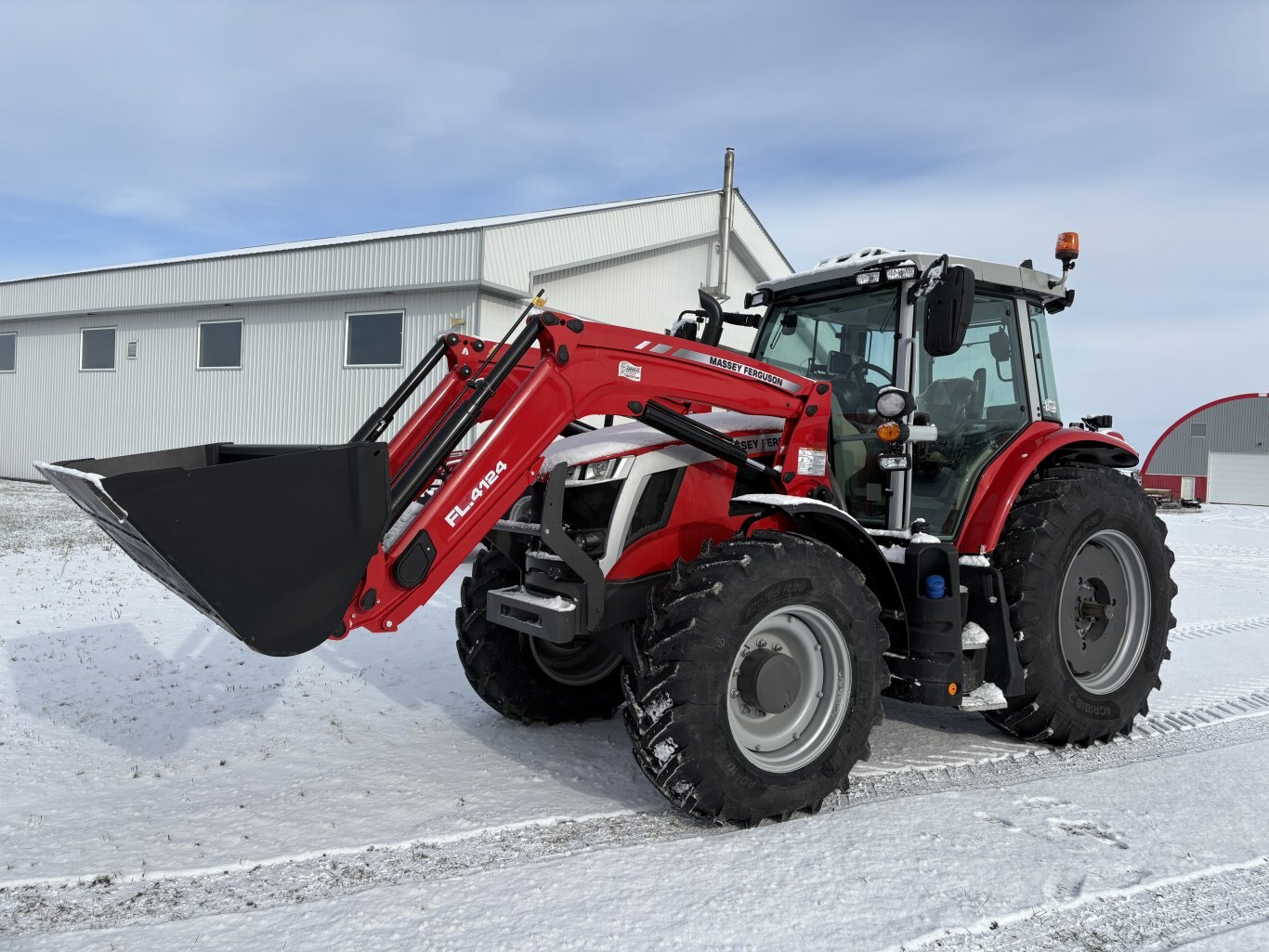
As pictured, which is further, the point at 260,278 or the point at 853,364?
the point at 260,278

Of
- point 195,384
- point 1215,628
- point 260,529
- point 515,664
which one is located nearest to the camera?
point 260,529

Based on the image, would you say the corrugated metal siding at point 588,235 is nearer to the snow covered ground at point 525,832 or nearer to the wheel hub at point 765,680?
the snow covered ground at point 525,832

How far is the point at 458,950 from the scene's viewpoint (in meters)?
2.66

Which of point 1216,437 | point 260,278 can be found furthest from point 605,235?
point 1216,437

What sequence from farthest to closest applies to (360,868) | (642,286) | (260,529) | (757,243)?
(757,243) → (642,286) → (360,868) → (260,529)

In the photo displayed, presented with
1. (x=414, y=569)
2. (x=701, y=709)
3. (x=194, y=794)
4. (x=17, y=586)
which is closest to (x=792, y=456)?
(x=701, y=709)

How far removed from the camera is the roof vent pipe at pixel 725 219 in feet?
58.3

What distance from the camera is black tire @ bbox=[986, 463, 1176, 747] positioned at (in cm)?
449

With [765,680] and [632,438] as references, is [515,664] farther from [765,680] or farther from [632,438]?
[765,680]

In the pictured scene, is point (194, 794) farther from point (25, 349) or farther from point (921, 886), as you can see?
point (25, 349)

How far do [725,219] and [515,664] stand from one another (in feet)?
48.2

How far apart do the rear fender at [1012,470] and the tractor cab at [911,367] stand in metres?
0.06

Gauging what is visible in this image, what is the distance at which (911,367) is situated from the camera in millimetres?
4473

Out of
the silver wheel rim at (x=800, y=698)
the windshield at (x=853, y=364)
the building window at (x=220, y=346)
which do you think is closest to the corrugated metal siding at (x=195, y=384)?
the building window at (x=220, y=346)
